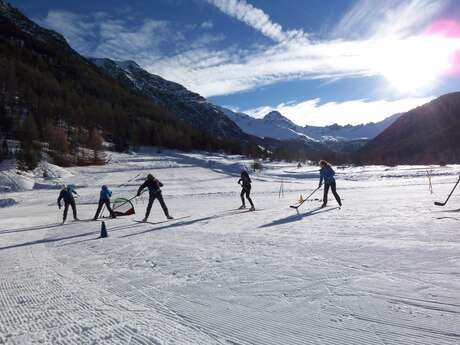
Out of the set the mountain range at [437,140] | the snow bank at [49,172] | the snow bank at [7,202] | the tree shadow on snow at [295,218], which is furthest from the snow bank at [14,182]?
the mountain range at [437,140]

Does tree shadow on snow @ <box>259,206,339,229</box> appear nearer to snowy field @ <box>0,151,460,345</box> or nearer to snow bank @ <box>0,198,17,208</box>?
snowy field @ <box>0,151,460,345</box>

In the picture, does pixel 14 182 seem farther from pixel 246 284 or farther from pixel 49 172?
pixel 246 284

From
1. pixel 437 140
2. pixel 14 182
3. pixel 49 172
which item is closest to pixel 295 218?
pixel 14 182

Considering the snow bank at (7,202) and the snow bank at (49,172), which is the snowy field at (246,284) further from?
the snow bank at (49,172)

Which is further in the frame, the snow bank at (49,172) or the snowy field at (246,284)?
the snow bank at (49,172)

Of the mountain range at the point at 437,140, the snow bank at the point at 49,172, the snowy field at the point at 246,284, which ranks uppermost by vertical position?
the mountain range at the point at 437,140

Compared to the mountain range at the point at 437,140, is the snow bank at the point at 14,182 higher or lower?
lower

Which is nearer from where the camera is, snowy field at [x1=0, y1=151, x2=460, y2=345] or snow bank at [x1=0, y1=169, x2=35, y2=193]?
snowy field at [x1=0, y1=151, x2=460, y2=345]

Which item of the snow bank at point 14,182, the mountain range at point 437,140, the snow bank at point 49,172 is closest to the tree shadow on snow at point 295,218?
the snow bank at point 14,182

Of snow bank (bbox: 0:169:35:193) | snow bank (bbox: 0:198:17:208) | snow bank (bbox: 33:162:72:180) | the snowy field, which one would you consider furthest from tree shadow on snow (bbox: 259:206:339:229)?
snow bank (bbox: 33:162:72:180)

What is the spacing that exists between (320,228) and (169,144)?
9397 cm

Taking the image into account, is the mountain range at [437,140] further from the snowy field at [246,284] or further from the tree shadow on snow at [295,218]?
the snowy field at [246,284]

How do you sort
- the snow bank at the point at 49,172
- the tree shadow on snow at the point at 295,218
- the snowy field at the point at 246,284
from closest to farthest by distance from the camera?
the snowy field at the point at 246,284 → the tree shadow on snow at the point at 295,218 → the snow bank at the point at 49,172

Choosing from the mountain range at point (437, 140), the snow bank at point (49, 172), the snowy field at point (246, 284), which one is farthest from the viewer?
the mountain range at point (437, 140)
